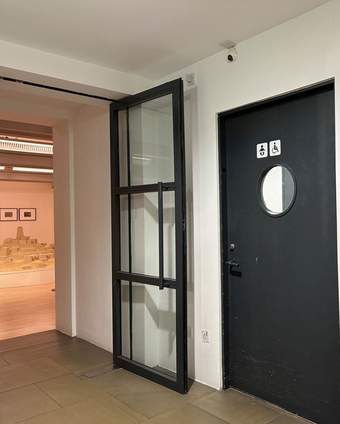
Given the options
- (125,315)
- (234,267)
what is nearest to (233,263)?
(234,267)

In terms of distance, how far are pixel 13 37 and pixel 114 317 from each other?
255 cm

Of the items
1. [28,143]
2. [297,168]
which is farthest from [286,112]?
[28,143]

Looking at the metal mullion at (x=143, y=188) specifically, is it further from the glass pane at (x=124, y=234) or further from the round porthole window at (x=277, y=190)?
the round porthole window at (x=277, y=190)

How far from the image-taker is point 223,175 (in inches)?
126

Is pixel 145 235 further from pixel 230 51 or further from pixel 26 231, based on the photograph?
pixel 26 231

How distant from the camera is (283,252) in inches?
111

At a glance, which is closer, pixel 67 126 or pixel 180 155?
pixel 180 155

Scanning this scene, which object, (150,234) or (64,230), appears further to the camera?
(64,230)

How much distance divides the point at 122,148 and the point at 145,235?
0.88 meters

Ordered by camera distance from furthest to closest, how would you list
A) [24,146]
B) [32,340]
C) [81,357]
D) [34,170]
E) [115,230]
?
1. [34,170]
2. [24,146]
3. [32,340]
4. [81,357]
5. [115,230]

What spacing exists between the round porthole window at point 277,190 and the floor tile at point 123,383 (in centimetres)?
176

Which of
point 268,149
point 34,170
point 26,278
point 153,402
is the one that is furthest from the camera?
point 26,278

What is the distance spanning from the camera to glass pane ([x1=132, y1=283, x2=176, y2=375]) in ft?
11.6

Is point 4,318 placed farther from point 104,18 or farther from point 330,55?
point 330,55
